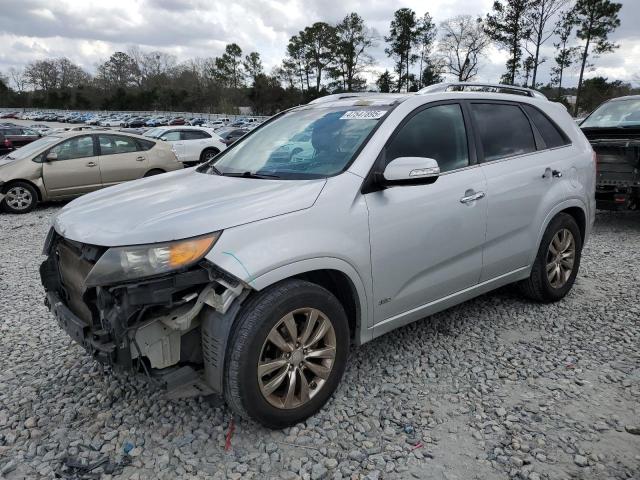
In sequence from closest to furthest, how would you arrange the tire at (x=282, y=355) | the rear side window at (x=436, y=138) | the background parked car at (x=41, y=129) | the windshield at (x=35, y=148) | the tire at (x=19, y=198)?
the tire at (x=282, y=355) < the rear side window at (x=436, y=138) < the tire at (x=19, y=198) < the windshield at (x=35, y=148) < the background parked car at (x=41, y=129)

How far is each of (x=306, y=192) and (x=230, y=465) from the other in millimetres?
1453

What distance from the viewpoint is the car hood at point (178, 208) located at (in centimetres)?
233

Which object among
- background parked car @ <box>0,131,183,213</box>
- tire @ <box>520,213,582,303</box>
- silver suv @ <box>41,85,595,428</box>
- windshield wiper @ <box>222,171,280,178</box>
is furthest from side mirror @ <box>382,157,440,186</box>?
background parked car @ <box>0,131,183,213</box>

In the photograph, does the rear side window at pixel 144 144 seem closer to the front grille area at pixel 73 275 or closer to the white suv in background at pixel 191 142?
the white suv in background at pixel 191 142

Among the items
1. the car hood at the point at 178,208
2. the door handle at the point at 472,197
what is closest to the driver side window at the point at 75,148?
the car hood at the point at 178,208

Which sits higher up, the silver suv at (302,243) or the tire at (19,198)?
the silver suv at (302,243)

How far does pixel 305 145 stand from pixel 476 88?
5.61ft

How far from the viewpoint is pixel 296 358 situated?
2.59m

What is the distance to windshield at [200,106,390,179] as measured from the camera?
2.98 metres

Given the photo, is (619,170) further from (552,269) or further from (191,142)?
(191,142)

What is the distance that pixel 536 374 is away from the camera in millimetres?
3238

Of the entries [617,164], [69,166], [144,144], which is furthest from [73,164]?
[617,164]

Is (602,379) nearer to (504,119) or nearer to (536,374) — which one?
(536,374)

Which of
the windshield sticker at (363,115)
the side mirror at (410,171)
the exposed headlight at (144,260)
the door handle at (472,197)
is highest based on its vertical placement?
the windshield sticker at (363,115)
